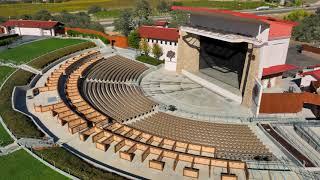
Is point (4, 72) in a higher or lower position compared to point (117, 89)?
higher

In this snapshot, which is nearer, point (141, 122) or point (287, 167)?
point (287, 167)

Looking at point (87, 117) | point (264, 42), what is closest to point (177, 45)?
point (264, 42)

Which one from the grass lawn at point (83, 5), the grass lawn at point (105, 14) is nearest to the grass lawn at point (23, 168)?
the grass lawn at point (105, 14)

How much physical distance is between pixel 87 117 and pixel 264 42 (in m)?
26.7

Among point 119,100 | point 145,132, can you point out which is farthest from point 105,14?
point 145,132

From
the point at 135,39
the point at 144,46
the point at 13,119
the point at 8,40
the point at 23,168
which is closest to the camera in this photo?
the point at 23,168

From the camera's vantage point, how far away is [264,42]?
4528cm

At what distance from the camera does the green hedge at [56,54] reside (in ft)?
183

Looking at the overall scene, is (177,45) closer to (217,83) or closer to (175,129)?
(217,83)

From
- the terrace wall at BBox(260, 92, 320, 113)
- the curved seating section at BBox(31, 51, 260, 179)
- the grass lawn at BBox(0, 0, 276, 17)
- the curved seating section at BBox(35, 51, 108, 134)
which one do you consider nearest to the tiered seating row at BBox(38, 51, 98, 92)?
the curved seating section at BBox(35, 51, 108, 134)

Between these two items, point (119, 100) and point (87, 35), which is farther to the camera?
point (87, 35)

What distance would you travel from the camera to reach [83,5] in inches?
5453

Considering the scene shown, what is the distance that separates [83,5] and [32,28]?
67.2 m

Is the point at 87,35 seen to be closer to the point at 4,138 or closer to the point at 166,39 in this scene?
the point at 166,39
